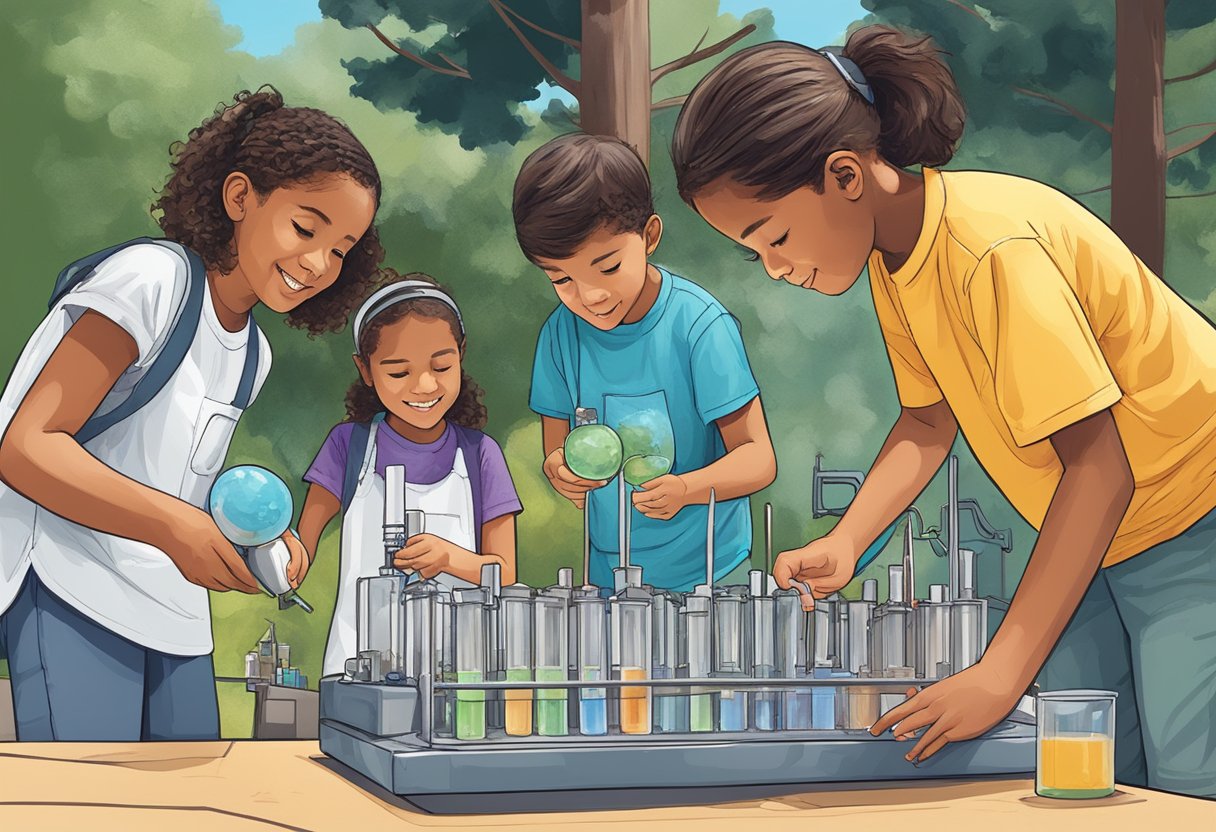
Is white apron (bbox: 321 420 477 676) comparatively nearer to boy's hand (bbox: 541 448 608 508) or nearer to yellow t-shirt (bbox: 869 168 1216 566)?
boy's hand (bbox: 541 448 608 508)

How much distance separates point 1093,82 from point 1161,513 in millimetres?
5235

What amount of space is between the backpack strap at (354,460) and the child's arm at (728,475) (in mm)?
831

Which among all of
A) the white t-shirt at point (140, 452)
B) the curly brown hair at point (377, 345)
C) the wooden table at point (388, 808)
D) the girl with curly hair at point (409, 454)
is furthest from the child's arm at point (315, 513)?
the wooden table at point (388, 808)

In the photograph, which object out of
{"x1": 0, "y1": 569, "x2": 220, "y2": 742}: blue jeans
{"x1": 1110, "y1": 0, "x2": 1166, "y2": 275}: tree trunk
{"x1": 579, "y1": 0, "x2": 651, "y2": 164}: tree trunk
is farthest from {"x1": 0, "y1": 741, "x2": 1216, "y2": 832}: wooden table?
{"x1": 1110, "y1": 0, "x2": 1166, "y2": 275}: tree trunk

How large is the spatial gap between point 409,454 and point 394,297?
36cm

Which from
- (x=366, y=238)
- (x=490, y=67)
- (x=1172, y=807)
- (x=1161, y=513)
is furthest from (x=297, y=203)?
(x=490, y=67)

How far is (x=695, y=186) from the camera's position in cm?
174

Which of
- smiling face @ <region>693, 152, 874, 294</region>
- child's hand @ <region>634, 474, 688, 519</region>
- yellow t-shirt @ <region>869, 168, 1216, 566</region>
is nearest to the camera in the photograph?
yellow t-shirt @ <region>869, 168, 1216, 566</region>

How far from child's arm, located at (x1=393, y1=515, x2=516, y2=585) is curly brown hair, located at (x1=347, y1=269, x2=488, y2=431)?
0.89 ft

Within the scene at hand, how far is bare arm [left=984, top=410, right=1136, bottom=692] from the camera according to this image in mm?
1476

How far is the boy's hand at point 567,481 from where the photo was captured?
2.06 meters

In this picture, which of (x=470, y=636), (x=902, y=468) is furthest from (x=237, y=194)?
(x=902, y=468)

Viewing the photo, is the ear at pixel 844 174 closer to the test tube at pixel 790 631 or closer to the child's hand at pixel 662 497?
the test tube at pixel 790 631

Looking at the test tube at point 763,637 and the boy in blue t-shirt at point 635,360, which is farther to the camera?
the boy in blue t-shirt at point 635,360
